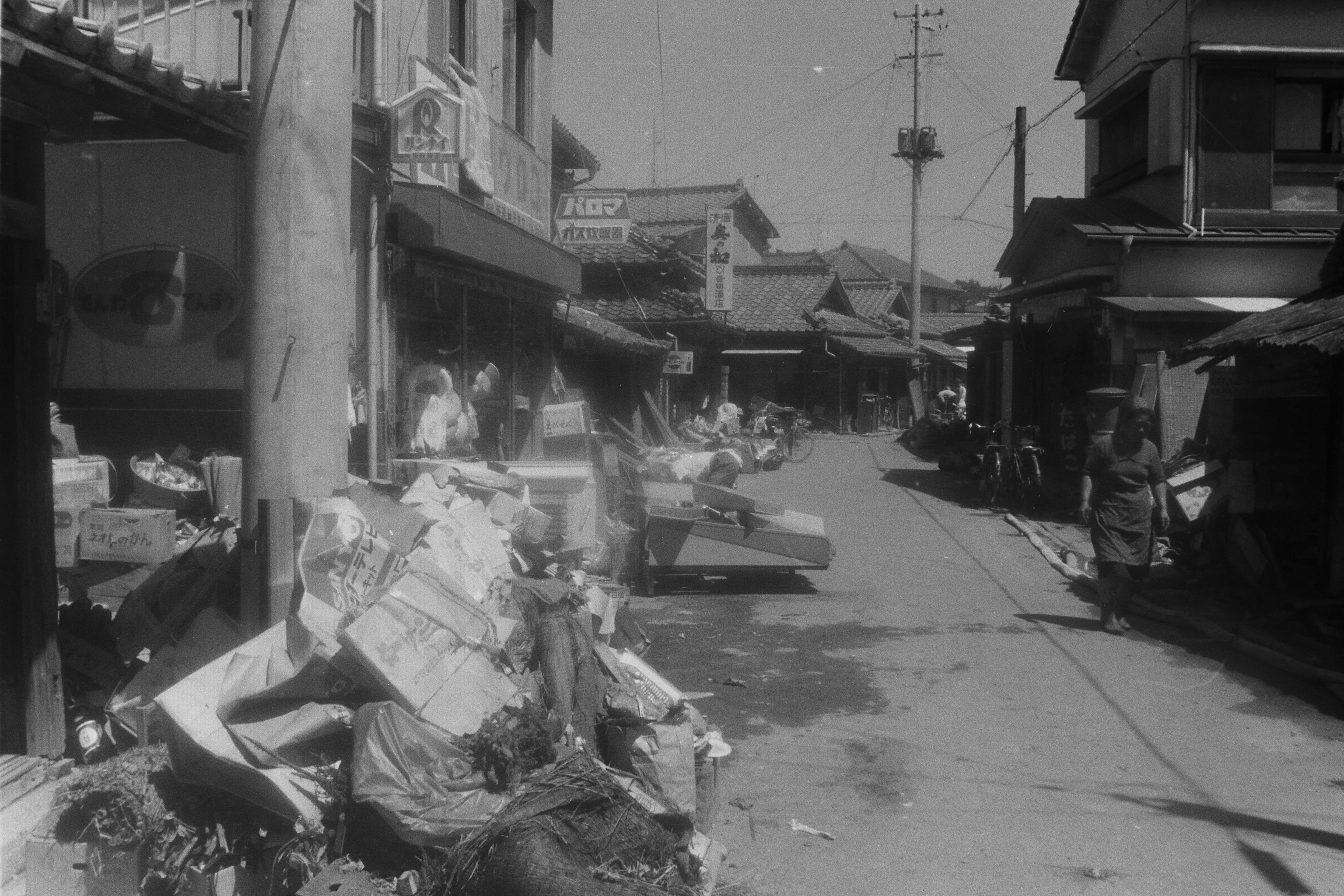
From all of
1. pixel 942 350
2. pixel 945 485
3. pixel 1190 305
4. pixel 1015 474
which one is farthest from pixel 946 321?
pixel 1190 305

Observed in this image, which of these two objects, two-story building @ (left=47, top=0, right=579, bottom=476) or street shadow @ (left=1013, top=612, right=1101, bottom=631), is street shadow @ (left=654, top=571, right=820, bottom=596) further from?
two-story building @ (left=47, top=0, right=579, bottom=476)

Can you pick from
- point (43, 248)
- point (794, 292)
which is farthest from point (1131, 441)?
point (794, 292)

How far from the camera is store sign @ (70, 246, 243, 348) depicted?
7785 mm

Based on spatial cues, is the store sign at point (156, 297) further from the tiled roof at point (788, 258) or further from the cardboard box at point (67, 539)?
the tiled roof at point (788, 258)

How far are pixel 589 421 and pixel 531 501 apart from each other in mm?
4852

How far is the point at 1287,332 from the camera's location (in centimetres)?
862

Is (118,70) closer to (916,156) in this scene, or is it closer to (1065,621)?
(1065,621)

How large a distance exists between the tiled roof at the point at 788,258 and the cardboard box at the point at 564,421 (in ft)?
132

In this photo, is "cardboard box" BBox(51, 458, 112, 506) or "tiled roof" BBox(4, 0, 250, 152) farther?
"cardboard box" BBox(51, 458, 112, 506)

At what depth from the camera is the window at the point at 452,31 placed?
10.0 m

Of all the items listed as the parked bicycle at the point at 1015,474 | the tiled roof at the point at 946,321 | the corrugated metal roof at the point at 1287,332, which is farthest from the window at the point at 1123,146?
the tiled roof at the point at 946,321

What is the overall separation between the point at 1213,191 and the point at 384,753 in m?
14.9

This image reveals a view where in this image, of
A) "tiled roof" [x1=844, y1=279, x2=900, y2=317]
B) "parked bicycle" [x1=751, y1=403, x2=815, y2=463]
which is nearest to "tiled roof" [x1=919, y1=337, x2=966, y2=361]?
"tiled roof" [x1=844, y1=279, x2=900, y2=317]

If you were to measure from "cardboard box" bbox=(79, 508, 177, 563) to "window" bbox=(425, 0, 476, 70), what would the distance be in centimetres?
515
